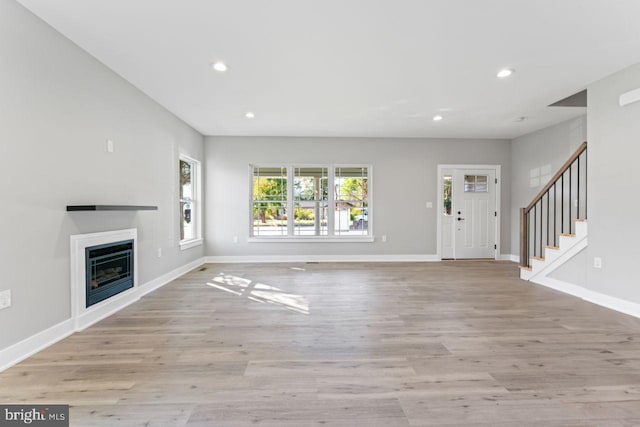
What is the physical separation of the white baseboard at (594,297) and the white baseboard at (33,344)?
5463mm

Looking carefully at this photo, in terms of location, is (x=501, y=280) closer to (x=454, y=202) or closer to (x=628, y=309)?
(x=628, y=309)

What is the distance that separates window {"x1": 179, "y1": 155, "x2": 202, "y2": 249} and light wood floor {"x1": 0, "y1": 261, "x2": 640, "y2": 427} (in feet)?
6.64

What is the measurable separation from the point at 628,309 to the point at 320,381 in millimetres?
3464

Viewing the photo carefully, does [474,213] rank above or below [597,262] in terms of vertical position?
above

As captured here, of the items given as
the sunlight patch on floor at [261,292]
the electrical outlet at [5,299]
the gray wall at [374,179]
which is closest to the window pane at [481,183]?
the gray wall at [374,179]

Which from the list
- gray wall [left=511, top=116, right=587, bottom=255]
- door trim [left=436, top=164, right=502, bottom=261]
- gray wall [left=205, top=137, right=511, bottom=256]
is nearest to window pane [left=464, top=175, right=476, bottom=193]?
door trim [left=436, top=164, right=502, bottom=261]

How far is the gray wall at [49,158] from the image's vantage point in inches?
83.0

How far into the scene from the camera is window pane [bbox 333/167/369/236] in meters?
6.38

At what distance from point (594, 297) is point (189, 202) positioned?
20.3ft

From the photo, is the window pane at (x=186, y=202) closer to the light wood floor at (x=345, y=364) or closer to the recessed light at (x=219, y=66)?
the light wood floor at (x=345, y=364)

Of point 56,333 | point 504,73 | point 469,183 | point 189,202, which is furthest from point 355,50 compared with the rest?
point 469,183

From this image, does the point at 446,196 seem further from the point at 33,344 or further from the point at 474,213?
the point at 33,344

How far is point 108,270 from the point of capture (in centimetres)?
314

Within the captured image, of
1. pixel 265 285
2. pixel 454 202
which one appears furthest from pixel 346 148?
pixel 265 285
